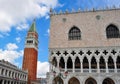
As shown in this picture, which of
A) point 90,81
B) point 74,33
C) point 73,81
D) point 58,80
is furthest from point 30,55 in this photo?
point 90,81

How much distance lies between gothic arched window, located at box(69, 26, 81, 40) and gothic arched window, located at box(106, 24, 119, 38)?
16.2ft

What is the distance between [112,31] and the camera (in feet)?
90.2

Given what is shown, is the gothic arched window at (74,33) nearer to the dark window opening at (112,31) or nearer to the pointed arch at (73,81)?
the dark window opening at (112,31)

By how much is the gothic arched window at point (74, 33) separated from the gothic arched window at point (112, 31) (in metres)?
4.93

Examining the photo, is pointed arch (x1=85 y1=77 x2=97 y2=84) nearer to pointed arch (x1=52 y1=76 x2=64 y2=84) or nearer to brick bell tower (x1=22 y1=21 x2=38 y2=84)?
pointed arch (x1=52 y1=76 x2=64 y2=84)

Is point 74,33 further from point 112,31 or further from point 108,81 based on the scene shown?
point 108,81

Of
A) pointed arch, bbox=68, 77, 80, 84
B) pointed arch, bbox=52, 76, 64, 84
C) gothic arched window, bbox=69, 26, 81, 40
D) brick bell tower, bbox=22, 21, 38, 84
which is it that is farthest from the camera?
brick bell tower, bbox=22, 21, 38, 84

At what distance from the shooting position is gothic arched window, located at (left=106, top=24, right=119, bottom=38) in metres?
27.2

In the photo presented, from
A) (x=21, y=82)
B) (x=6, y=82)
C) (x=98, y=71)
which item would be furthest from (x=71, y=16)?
(x=21, y=82)

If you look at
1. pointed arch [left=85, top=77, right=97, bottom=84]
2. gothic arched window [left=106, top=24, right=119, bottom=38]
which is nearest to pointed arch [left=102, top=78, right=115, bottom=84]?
pointed arch [left=85, top=77, right=97, bottom=84]

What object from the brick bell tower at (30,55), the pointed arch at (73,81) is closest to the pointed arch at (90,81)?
the pointed arch at (73,81)

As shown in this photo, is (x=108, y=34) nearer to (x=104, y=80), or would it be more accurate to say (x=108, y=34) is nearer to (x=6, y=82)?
(x=104, y=80)

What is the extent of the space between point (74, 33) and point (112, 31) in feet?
21.3

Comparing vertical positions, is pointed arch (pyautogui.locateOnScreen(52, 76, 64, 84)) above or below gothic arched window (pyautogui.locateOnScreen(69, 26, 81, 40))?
below
